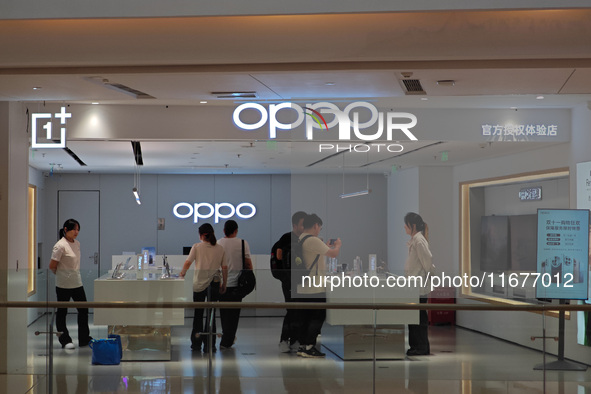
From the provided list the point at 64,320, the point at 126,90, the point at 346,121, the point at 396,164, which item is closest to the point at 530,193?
the point at 396,164

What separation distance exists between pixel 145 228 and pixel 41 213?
214cm

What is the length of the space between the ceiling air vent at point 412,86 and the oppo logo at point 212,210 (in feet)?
34.0

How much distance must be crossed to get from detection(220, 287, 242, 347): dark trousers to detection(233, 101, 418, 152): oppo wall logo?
2.83m

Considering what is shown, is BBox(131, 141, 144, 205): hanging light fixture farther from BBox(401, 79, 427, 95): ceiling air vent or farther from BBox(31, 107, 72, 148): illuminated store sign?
BBox(401, 79, 427, 95): ceiling air vent

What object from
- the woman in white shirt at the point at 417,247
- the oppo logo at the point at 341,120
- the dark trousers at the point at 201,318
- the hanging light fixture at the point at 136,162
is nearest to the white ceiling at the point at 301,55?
the oppo logo at the point at 341,120

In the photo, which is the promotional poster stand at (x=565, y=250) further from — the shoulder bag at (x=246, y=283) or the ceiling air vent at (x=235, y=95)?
the ceiling air vent at (x=235, y=95)

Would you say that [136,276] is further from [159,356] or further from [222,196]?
[222,196]

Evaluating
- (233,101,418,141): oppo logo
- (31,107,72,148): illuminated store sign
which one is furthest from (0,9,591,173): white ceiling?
(233,101,418,141): oppo logo

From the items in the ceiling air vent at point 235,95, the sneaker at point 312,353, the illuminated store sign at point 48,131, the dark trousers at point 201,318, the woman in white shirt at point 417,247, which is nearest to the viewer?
the dark trousers at point 201,318

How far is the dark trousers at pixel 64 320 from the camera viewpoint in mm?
5942

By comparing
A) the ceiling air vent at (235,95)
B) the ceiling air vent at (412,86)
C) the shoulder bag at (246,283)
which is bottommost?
the shoulder bag at (246,283)

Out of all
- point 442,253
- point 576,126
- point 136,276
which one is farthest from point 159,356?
point 576,126

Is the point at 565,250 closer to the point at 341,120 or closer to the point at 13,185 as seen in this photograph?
the point at 341,120

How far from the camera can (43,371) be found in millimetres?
5977
